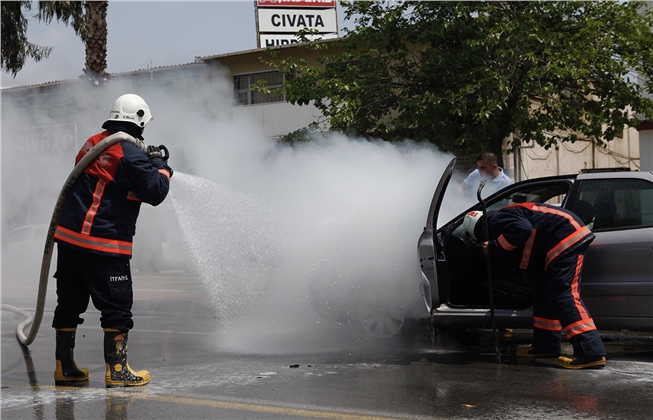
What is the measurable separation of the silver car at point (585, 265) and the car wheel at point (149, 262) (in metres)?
11.5

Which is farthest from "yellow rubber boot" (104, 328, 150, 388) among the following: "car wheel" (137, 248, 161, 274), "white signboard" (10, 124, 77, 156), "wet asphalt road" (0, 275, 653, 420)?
"car wheel" (137, 248, 161, 274)

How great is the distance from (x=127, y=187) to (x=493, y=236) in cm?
280

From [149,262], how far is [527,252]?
12.6 meters

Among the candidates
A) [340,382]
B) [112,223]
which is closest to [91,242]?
[112,223]

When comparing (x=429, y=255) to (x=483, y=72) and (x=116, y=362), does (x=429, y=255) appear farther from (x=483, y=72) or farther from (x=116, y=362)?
(x=483, y=72)

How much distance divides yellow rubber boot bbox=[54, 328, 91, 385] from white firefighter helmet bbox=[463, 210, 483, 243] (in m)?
3.16

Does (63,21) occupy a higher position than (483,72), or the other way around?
(63,21)

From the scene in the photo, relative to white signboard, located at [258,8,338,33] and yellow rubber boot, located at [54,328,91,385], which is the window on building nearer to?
white signboard, located at [258,8,338,33]

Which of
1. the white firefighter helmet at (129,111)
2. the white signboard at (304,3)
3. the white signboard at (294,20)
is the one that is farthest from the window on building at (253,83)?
the white firefighter helmet at (129,111)

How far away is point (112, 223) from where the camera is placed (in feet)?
17.1

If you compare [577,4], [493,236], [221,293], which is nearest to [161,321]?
[221,293]

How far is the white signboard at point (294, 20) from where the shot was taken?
23844 millimetres

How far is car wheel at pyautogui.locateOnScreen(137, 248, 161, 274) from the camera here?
671 inches

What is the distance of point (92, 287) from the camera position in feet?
17.1
